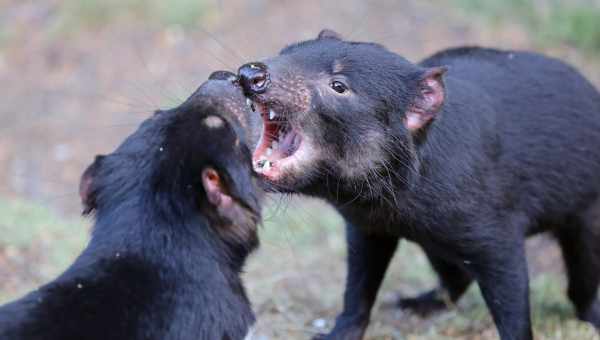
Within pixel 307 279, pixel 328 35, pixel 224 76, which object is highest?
pixel 224 76

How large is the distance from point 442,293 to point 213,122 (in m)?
2.47

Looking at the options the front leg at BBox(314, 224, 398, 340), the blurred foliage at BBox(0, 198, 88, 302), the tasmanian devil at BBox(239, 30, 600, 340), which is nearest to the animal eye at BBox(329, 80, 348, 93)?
the tasmanian devil at BBox(239, 30, 600, 340)

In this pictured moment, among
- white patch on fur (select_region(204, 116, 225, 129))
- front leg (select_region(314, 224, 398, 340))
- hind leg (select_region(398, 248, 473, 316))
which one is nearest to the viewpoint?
white patch on fur (select_region(204, 116, 225, 129))

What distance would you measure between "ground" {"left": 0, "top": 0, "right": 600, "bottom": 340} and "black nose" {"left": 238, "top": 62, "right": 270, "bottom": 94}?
1.91m

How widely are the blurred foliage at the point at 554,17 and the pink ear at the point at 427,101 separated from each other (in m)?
4.99

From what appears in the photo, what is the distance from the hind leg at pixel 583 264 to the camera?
4938 millimetres

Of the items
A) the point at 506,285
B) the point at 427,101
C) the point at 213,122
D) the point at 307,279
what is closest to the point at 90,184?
the point at 213,122

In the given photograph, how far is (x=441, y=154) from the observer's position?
4.12 metres

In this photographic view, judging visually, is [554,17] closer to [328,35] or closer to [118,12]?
[118,12]

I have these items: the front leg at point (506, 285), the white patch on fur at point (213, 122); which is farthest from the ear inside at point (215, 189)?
the front leg at point (506, 285)

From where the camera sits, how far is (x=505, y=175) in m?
4.38

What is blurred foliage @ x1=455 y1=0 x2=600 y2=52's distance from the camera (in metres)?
8.60

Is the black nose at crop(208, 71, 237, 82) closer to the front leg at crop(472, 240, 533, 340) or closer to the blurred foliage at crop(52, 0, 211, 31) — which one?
the front leg at crop(472, 240, 533, 340)

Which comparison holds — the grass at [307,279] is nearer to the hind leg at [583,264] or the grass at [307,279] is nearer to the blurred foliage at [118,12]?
the hind leg at [583,264]
